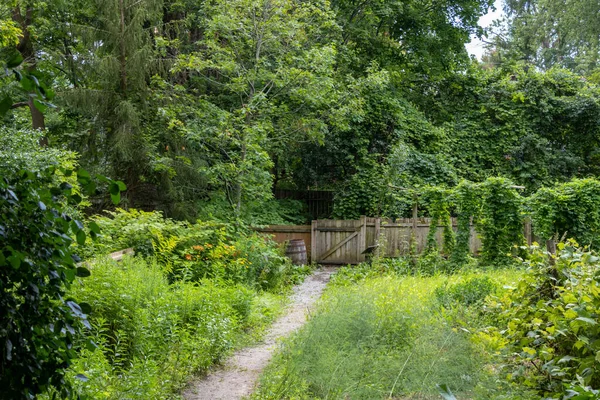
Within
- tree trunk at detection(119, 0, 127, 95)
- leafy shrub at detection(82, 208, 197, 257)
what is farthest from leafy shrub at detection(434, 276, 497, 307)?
tree trunk at detection(119, 0, 127, 95)

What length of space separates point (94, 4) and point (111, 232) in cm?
792

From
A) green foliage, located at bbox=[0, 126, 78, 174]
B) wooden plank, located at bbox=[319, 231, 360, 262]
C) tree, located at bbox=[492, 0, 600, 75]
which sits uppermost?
tree, located at bbox=[492, 0, 600, 75]

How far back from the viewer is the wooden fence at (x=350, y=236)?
50.9 feet

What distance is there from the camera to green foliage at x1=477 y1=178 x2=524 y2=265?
1347 cm

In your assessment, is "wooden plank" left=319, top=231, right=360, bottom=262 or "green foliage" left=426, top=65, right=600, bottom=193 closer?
"wooden plank" left=319, top=231, right=360, bottom=262

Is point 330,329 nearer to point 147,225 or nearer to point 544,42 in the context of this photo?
point 147,225

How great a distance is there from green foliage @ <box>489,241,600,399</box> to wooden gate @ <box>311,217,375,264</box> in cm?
1053

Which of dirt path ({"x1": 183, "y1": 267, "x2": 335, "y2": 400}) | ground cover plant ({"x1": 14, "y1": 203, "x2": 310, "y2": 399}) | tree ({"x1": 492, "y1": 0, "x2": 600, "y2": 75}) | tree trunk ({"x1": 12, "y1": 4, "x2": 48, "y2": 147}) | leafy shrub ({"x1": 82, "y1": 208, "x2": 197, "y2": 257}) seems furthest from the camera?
tree ({"x1": 492, "y1": 0, "x2": 600, "y2": 75})

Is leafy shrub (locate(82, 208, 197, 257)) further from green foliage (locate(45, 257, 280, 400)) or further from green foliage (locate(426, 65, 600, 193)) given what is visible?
green foliage (locate(426, 65, 600, 193))

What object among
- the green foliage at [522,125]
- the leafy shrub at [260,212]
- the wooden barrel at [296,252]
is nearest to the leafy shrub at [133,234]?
the leafy shrub at [260,212]

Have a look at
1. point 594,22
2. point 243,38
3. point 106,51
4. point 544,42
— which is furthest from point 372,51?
point 544,42

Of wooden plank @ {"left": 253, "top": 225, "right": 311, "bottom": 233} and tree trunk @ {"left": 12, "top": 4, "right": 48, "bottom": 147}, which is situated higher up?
tree trunk @ {"left": 12, "top": 4, "right": 48, "bottom": 147}

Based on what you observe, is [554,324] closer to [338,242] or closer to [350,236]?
[350,236]

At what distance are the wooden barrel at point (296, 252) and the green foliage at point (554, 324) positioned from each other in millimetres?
9608
